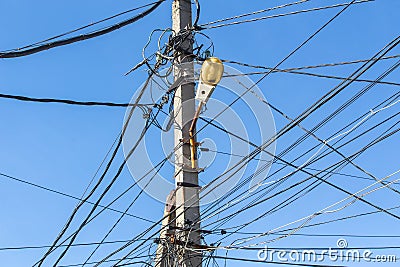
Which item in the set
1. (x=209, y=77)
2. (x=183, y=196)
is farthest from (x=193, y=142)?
(x=209, y=77)

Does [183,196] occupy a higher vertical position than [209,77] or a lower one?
lower

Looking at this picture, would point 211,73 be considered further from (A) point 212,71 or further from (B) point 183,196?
(B) point 183,196

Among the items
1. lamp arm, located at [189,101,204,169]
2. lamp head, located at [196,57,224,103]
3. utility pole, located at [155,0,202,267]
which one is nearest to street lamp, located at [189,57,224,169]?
lamp head, located at [196,57,224,103]

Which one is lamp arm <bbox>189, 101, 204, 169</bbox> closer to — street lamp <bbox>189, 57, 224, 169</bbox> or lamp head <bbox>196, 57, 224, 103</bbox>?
street lamp <bbox>189, 57, 224, 169</bbox>

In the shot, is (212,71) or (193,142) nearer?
(212,71)

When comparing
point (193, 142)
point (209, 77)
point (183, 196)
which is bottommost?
point (183, 196)

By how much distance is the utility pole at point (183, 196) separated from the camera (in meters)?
6.88

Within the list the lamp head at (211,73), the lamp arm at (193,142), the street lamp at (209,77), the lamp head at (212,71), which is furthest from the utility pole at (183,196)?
the lamp head at (212,71)

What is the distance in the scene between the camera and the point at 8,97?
18.4 feet

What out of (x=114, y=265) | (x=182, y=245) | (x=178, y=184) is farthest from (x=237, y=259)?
(x=114, y=265)

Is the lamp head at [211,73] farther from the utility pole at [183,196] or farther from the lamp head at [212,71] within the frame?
the utility pole at [183,196]

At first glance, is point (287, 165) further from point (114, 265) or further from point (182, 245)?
point (114, 265)

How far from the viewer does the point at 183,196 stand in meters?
7.11

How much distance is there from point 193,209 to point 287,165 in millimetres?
1275
